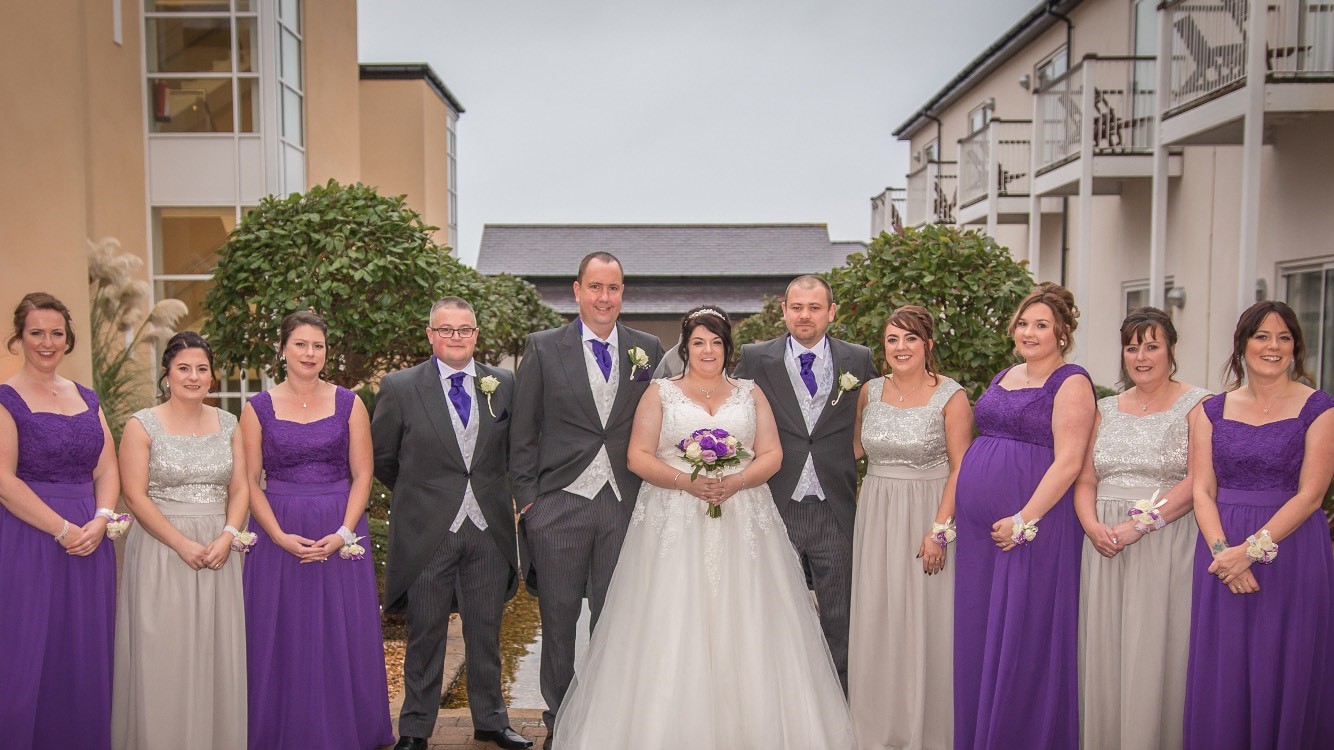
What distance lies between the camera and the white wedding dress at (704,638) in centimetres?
452

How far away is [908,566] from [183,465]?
3409 mm

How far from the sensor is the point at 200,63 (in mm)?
14016

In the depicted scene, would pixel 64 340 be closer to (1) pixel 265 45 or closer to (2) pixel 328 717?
(2) pixel 328 717

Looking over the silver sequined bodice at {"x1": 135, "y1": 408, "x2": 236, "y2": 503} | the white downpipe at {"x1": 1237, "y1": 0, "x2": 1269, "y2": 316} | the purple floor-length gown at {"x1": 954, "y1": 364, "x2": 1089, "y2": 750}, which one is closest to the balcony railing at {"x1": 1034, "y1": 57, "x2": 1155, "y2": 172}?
the white downpipe at {"x1": 1237, "y1": 0, "x2": 1269, "y2": 316}

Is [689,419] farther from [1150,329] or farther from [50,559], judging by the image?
[50,559]

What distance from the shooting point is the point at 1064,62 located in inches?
688

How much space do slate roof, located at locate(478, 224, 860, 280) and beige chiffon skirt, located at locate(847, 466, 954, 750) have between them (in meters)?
34.1

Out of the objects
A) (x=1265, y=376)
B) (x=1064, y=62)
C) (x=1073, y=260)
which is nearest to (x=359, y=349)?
(x=1265, y=376)

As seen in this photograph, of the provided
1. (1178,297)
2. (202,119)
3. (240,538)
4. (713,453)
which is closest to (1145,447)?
(713,453)

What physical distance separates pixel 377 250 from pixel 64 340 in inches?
180

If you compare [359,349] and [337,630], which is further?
[359,349]

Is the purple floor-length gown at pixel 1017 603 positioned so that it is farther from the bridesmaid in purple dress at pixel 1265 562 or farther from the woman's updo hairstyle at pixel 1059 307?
the bridesmaid in purple dress at pixel 1265 562

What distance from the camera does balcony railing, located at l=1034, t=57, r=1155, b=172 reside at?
13.7 m

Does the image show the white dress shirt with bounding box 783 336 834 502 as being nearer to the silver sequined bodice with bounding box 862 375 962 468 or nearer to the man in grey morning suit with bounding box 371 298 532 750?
the silver sequined bodice with bounding box 862 375 962 468
